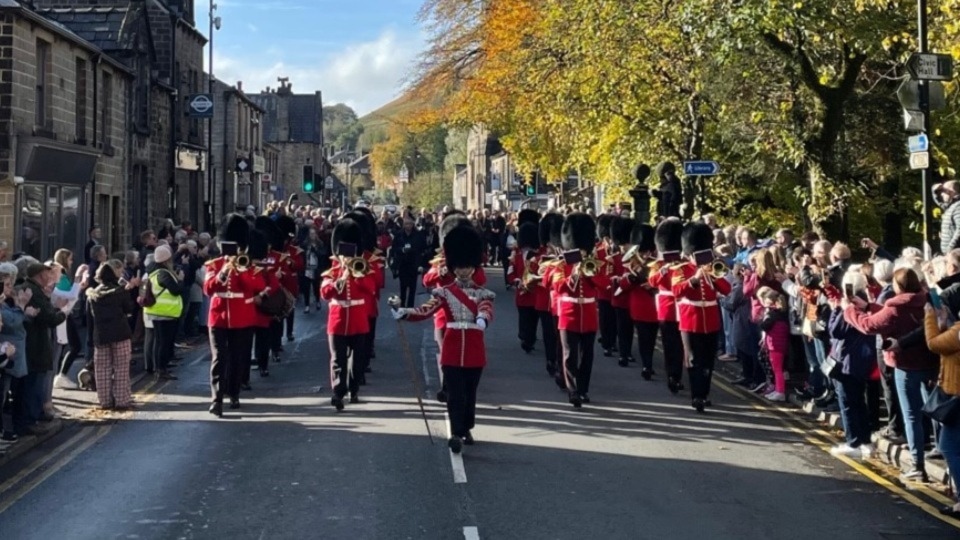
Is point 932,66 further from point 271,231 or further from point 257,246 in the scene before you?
point 271,231

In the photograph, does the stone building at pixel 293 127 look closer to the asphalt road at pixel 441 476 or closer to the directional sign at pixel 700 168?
the directional sign at pixel 700 168

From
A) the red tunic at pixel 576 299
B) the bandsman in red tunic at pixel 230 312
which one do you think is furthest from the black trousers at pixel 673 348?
the bandsman in red tunic at pixel 230 312

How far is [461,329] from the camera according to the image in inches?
453

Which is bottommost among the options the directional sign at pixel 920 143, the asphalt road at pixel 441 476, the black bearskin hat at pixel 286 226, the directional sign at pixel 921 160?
the asphalt road at pixel 441 476

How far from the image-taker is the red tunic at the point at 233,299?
13.3 m

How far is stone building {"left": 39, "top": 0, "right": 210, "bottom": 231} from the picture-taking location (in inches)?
1202

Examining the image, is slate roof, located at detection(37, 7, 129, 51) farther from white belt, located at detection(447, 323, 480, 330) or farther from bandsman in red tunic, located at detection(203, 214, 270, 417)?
white belt, located at detection(447, 323, 480, 330)

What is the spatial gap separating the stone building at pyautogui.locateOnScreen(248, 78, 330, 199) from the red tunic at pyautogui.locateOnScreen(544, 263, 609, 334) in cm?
7438

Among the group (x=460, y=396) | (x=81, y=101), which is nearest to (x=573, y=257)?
(x=460, y=396)

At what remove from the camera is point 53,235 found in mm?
23109

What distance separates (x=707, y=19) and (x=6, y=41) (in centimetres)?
1189

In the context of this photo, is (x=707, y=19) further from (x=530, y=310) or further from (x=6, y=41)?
(x=6, y=41)

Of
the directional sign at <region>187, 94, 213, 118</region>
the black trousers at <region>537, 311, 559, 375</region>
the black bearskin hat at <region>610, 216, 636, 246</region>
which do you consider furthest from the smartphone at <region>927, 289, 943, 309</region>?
the directional sign at <region>187, 94, 213, 118</region>

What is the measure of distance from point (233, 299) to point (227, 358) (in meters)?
0.68
